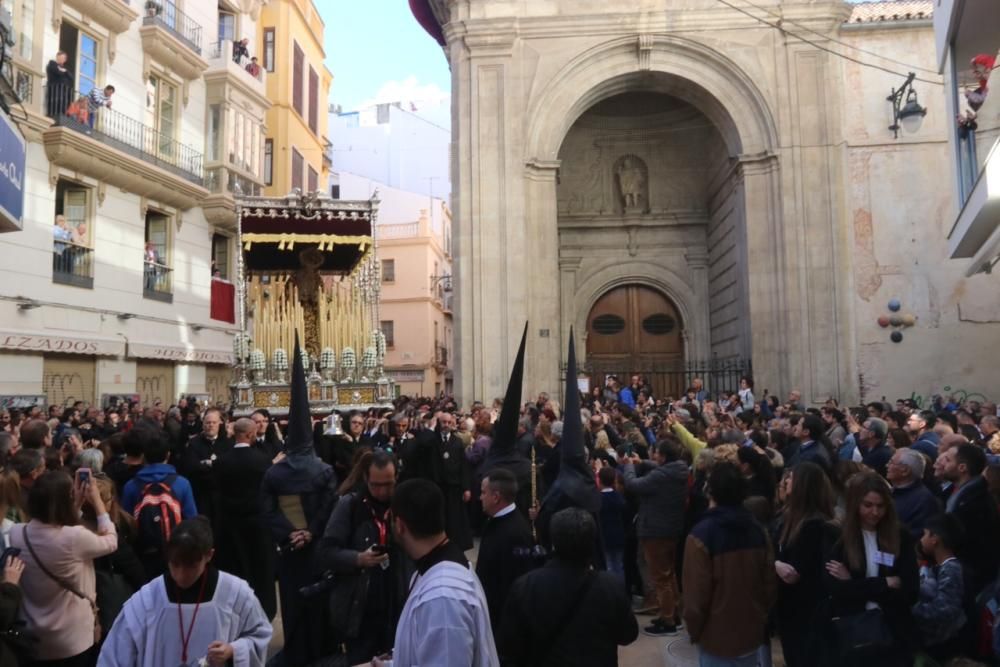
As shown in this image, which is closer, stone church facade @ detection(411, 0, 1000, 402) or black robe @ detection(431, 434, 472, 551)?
black robe @ detection(431, 434, 472, 551)

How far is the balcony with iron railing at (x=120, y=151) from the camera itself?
1642cm

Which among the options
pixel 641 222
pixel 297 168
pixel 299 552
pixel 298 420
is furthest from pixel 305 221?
pixel 297 168

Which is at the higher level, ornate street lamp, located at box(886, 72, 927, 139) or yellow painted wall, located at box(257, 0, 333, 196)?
yellow painted wall, located at box(257, 0, 333, 196)

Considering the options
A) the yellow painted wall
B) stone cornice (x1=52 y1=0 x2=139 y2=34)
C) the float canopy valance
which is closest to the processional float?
the float canopy valance

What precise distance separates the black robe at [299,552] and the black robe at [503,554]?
3.17 feet

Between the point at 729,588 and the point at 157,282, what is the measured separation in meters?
18.9

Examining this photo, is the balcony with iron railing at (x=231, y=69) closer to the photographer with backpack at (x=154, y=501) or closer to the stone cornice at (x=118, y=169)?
the stone cornice at (x=118, y=169)

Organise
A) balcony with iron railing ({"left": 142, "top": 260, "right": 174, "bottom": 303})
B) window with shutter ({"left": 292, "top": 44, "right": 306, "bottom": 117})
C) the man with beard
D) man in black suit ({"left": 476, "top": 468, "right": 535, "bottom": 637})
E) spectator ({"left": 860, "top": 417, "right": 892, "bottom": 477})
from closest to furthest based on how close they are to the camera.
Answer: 1. man in black suit ({"left": 476, "top": 468, "right": 535, "bottom": 637})
2. the man with beard
3. spectator ({"left": 860, "top": 417, "right": 892, "bottom": 477})
4. balcony with iron railing ({"left": 142, "top": 260, "right": 174, "bottom": 303})
5. window with shutter ({"left": 292, "top": 44, "right": 306, "bottom": 117})

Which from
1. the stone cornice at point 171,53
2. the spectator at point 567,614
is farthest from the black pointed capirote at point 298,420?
the stone cornice at point 171,53

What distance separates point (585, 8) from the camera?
60.0 feet

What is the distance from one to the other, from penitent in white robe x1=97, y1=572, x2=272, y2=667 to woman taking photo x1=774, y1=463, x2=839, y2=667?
2517 millimetres

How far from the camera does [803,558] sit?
4.04 m

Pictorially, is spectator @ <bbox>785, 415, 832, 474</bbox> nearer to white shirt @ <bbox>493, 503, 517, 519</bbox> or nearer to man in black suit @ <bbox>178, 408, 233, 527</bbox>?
white shirt @ <bbox>493, 503, 517, 519</bbox>

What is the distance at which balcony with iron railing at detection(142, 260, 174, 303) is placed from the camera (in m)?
19.6
